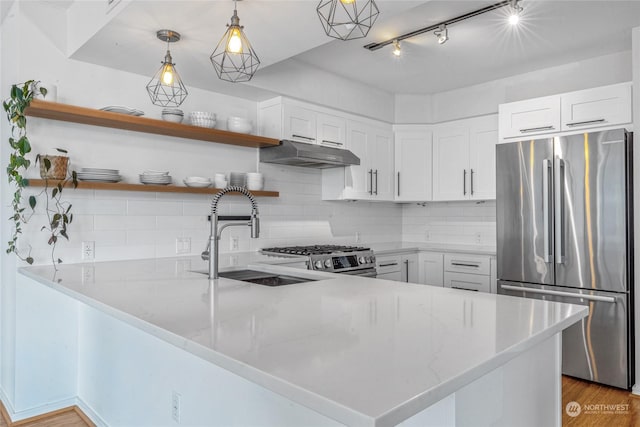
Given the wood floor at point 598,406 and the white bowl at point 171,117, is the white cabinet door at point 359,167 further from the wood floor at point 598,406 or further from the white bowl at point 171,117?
the wood floor at point 598,406

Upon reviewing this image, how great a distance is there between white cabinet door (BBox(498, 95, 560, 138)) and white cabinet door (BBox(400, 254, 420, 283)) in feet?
4.86

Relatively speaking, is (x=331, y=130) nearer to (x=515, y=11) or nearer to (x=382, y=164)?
(x=382, y=164)

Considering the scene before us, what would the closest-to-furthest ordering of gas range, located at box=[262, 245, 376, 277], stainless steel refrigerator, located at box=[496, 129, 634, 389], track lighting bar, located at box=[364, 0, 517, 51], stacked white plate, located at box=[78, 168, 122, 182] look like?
stacked white plate, located at box=[78, 168, 122, 182] < track lighting bar, located at box=[364, 0, 517, 51] < stainless steel refrigerator, located at box=[496, 129, 634, 389] < gas range, located at box=[262, 245, 376, 277]

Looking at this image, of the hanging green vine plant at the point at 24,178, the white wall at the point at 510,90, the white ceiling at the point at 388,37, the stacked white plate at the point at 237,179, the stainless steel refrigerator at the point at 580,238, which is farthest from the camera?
the white wall at the point at 510,90

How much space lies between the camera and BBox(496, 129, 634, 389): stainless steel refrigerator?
9.96 feet

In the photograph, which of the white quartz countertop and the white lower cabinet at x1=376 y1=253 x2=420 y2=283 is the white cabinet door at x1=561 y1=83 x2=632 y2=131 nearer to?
the white lower cabinet at x1=376 y1=253 x2=420 y2=283

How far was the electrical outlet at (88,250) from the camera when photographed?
2816 mm

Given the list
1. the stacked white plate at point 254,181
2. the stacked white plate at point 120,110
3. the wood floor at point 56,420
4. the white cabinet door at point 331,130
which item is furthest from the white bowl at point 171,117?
the wood floor at point 56,420

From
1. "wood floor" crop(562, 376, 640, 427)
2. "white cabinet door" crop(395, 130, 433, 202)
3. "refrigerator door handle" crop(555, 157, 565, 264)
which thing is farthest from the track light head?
"wood floor" crop(562, 376, 640, 427)

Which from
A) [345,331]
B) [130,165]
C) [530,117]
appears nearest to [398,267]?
[530,117]

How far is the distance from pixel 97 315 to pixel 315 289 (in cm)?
156

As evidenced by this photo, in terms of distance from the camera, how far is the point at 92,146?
9.46 feet

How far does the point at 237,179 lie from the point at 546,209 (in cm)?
243

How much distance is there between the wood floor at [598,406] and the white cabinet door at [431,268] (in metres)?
1.48
